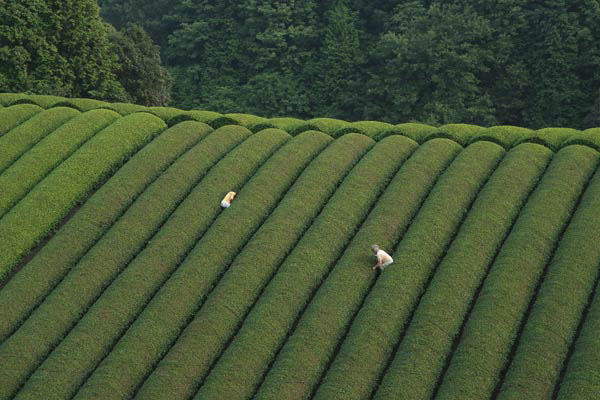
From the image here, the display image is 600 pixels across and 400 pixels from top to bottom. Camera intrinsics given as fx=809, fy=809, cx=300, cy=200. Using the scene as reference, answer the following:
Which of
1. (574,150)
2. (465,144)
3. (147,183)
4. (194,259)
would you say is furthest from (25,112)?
(574,150)

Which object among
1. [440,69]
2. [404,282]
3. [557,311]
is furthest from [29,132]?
[440,69]

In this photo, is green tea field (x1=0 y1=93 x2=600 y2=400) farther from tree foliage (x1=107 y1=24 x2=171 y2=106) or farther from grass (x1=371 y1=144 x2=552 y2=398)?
tree foliage (x1=107 y1=24 x2=171 y2=106)

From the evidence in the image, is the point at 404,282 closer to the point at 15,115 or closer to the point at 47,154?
the point at 47,154

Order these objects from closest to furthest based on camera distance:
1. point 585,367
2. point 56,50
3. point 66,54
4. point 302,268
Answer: point 585,367 < point 302,268 < point 56,50 < point 66,54

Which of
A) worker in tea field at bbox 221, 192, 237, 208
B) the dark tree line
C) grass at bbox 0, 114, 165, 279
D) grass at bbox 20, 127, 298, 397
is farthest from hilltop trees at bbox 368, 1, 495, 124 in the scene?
worker in tea field at bbox 221, 192, 237, 208

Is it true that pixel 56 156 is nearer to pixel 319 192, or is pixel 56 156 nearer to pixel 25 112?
pixel 25 112

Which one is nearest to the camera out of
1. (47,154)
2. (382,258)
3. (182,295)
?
(182,295)
